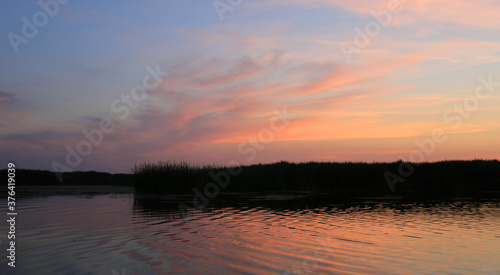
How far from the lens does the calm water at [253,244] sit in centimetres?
815

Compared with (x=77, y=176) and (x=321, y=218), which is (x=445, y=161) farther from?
(x=77, y=176)

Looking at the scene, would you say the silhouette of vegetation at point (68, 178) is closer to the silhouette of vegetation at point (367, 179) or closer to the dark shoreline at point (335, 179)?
the dark shoreline at point (335, 179)

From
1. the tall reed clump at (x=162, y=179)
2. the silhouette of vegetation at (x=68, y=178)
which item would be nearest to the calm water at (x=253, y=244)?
the tall reed clump at (x=162, y=179)

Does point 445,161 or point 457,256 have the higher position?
point 445,161

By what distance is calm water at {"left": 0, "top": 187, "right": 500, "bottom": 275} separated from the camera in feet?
26.7

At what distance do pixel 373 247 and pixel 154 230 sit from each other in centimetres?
681

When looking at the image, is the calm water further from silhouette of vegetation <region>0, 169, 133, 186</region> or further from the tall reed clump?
silhouette of vegetation <region>0, 169, 133, 186</region>

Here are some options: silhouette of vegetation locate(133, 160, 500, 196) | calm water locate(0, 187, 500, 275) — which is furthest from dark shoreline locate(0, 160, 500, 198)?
calm water locate(0, 187, 500, 275)

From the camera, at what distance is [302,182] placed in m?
39.2

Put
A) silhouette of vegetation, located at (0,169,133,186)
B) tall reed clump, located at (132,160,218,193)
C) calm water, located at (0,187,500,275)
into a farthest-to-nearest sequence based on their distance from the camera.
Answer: silhouette of vegetation, located at (0,169,133,186) < tall reed clump, located at (132,160,218,193) < calm water, located at (0,187,500,275)

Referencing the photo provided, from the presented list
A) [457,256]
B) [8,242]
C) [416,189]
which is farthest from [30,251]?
[416,189]

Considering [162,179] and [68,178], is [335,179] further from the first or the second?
[68,178]

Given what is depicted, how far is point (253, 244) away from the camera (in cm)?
1060

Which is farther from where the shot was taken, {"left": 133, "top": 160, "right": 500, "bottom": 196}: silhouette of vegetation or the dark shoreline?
{"left": 133, "top": 160, "right": 500, "bottom": 196}: silhouette of vegetation
